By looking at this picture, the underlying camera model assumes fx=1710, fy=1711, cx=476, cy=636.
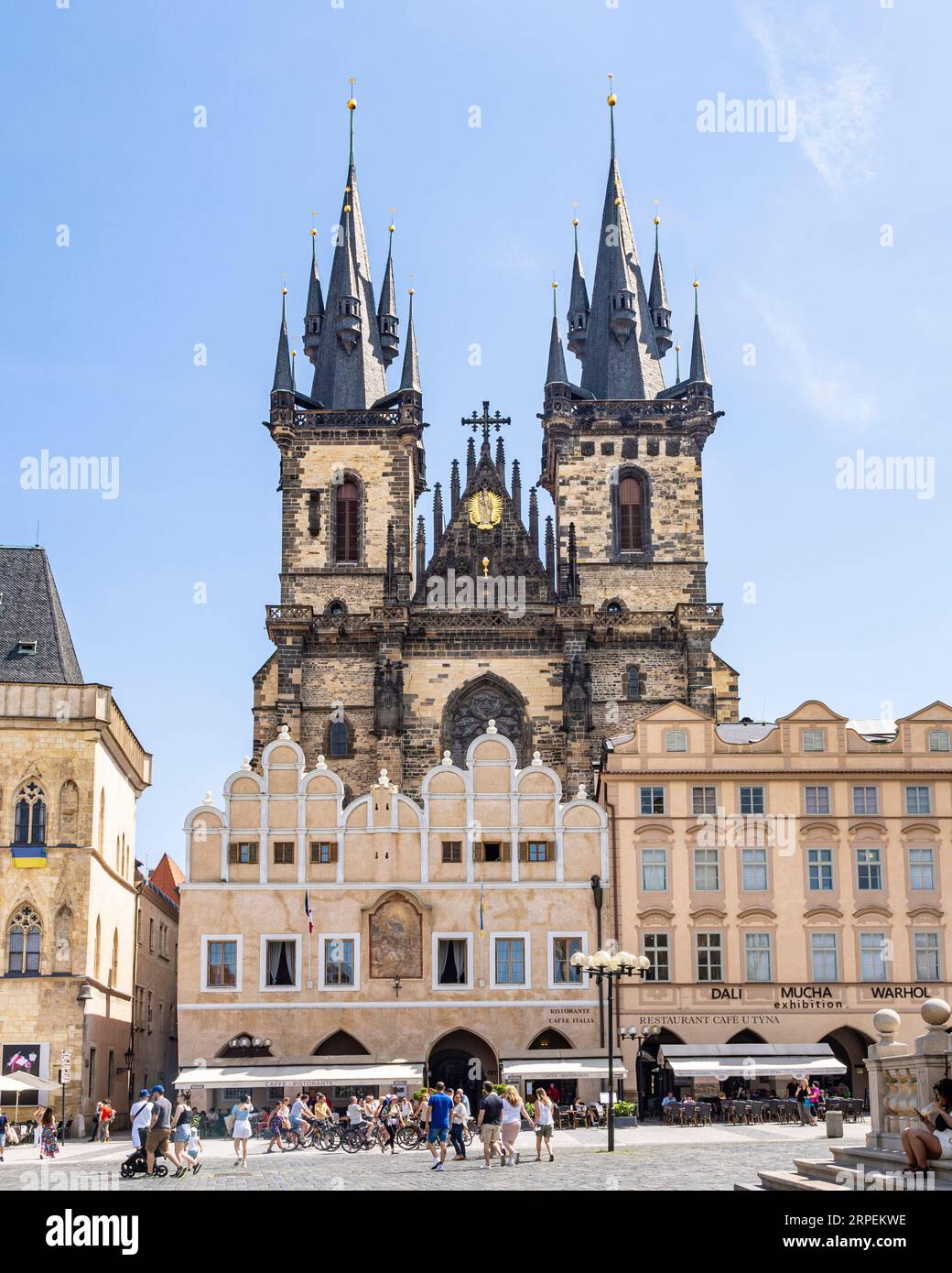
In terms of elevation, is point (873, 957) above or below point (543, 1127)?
above

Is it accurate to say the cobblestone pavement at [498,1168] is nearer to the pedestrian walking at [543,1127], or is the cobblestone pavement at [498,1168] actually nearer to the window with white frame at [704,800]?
the pedestrian walking at [543,1127]

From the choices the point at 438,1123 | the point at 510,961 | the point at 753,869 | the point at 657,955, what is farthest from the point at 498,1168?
the point at 753,869

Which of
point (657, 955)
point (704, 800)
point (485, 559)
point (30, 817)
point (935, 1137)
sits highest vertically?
point (485, 559)

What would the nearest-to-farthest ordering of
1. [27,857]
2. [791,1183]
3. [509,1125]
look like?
[791,1183], [509,1125], [27,857]

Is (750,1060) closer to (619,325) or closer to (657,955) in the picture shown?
(657,955)

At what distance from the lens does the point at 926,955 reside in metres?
47.8

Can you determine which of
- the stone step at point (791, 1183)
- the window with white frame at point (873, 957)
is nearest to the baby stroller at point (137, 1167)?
the stone step at point (791, 1183)

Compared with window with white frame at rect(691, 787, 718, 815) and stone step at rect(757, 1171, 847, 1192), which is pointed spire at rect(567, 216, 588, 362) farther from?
stone step at rect(757, 1171, 847, 1192)

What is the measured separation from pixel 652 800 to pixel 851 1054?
8909mm

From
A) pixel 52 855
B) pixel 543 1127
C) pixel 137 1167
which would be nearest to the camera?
pixel 137 1167

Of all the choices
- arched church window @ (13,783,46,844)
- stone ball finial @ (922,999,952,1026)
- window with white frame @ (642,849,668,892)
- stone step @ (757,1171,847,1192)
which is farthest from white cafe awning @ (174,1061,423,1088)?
stone ball finial @ (922,999,952,1026)

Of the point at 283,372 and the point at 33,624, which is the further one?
the point at 283,372

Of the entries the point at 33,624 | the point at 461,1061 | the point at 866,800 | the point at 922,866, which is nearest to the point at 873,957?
the point at 922,866
